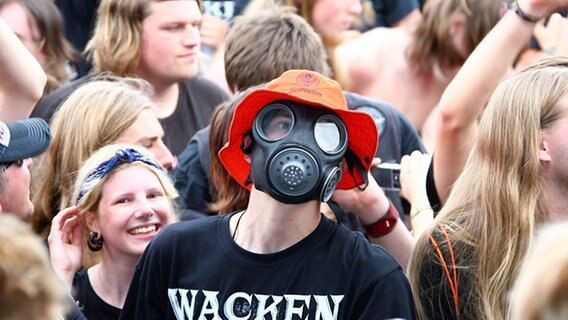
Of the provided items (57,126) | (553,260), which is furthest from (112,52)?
(553,260)

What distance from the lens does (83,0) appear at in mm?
7371

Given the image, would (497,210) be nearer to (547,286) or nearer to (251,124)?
(251,124)

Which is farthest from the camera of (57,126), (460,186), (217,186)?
(57,126)

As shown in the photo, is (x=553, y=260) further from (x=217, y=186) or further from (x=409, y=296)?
A: (x=217, y=186)

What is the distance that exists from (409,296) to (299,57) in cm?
195

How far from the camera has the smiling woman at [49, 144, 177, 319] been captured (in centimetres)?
436

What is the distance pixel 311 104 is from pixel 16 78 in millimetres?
1372

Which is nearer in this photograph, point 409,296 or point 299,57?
point 409,296

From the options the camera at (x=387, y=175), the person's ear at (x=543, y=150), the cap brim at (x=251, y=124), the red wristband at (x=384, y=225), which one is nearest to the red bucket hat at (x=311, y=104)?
the cap brim at (x=251, y=124)

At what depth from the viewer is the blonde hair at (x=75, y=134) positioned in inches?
192

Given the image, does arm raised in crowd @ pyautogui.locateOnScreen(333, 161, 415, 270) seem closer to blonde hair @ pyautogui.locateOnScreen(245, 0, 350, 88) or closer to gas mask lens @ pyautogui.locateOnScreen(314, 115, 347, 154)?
gas mask lens @ pyautogui.locateOnScreen(314, 115, 347, 154)

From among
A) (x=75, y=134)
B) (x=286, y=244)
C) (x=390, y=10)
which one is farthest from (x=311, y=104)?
(x=390, y=10)

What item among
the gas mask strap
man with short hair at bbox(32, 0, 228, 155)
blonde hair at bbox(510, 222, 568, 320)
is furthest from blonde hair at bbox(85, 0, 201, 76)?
blonde hair at bbox(510, 222, 568, 320)

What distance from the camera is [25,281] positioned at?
2.19m
